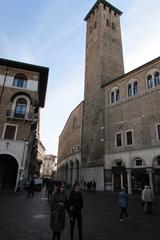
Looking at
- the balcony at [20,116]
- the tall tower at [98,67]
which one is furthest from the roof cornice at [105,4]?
the balcony at [20,116]

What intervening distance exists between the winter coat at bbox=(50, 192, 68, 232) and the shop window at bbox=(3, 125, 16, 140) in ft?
55.0

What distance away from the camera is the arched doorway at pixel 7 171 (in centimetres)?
2096

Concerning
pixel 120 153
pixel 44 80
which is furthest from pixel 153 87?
pixel 44 80

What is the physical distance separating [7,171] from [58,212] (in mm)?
19464

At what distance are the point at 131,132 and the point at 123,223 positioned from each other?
15.9 metres

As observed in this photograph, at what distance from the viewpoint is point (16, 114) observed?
20578mm

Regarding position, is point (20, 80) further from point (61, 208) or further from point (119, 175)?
point (61, 208)

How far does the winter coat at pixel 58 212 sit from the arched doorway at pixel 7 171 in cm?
1842

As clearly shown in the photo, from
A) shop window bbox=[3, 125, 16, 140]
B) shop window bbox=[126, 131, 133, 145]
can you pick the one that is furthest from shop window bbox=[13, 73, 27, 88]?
shop window bbox=[126, 131, 133, 145]

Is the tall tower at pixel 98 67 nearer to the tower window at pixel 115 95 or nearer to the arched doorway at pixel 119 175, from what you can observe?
the tower window at pixel 115 95

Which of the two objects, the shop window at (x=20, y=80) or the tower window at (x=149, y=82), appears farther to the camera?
A: the shop window at (x=20, y=80)

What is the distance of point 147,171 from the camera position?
63.6 ft

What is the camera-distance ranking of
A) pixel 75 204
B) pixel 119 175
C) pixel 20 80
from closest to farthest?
pixel 75 204 < pixel 119 175 < pixel 20 80

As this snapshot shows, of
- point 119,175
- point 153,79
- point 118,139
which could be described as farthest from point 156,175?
point 153,79
